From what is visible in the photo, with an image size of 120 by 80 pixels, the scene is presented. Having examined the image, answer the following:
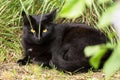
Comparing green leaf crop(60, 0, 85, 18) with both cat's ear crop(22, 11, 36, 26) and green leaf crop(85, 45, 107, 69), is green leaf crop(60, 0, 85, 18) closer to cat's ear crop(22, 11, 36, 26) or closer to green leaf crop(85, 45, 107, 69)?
green leaf crop(85, 45, 107, 69)

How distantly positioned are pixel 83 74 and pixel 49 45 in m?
0.60

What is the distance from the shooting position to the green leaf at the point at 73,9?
1.68 ft

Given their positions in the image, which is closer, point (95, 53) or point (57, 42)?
point (95, 53)

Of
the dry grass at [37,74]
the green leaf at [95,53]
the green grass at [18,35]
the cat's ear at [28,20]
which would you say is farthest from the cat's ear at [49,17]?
the green leaf at [95,53]

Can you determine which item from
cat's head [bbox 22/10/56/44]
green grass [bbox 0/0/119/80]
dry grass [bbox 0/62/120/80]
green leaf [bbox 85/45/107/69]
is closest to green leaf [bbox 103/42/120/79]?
green leaf [bbox 85/45/107/69]

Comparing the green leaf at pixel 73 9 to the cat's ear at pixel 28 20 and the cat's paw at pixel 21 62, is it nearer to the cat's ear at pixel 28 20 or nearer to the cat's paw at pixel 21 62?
the cat's ear at pixel 28 20

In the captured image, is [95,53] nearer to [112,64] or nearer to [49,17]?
[112,64]

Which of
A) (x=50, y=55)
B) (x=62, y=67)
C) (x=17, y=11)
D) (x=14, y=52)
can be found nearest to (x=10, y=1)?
(x=17, y=11)

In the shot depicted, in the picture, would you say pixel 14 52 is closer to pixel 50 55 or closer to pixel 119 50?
pixel 50 55

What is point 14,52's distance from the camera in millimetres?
4086

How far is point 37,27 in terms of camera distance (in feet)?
12.0

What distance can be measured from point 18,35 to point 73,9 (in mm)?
3905

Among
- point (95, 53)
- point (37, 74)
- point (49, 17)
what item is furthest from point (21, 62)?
point (95, 53)

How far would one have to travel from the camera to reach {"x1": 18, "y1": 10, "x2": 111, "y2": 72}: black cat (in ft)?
11.8
